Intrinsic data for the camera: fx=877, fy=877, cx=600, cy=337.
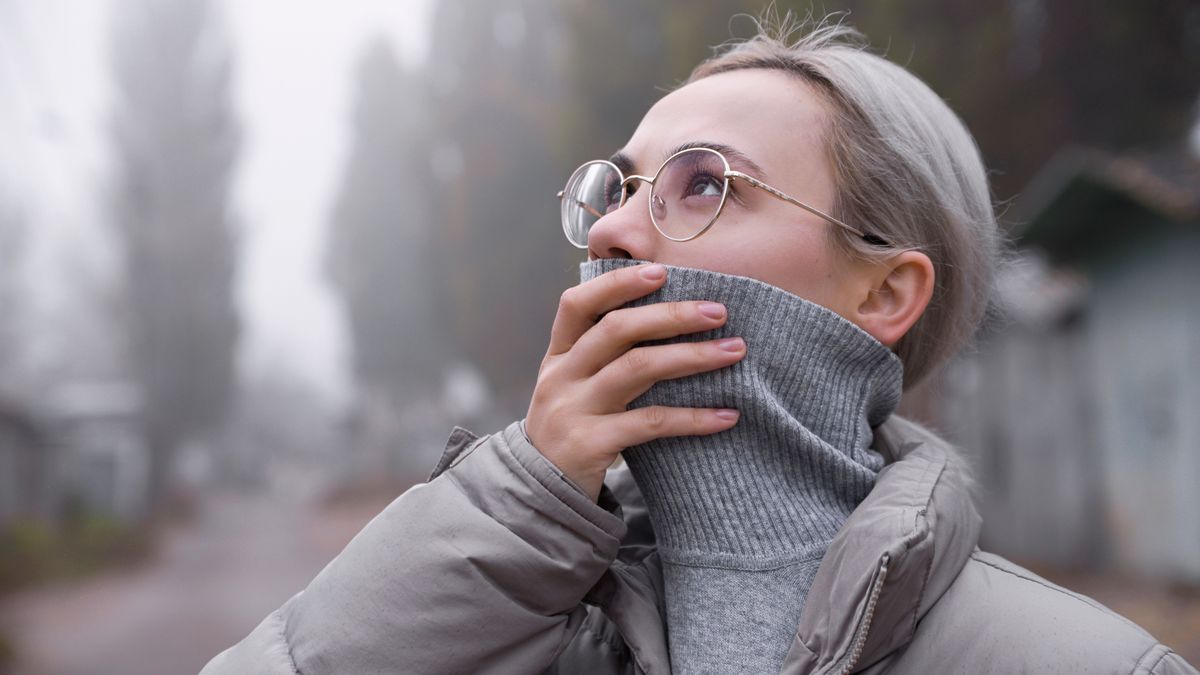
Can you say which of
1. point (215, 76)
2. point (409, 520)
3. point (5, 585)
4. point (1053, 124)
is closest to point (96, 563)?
point (5, 585)

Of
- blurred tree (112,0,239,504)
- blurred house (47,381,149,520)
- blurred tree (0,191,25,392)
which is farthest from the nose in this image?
blurred tree (112,0,239,504)

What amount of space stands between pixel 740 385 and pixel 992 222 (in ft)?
1.80

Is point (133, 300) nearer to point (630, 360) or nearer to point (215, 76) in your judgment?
point (215, 76)

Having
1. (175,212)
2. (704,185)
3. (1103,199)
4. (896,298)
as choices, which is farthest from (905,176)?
(175,212)

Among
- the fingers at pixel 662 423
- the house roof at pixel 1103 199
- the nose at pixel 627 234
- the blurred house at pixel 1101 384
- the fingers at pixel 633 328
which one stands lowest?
the blurred house at pixel 1101 384

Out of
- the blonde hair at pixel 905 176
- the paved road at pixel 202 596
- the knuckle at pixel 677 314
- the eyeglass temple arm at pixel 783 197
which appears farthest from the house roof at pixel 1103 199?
the knuckle at pixel 677 314

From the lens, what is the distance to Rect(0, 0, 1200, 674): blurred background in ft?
18.9

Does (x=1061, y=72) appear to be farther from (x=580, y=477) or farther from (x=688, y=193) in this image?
(x=580, y=477)

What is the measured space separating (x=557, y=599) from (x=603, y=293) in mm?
331

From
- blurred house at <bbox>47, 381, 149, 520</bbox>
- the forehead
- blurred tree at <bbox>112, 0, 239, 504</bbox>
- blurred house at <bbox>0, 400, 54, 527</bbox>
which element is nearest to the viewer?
the forehead

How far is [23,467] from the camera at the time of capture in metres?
7.06

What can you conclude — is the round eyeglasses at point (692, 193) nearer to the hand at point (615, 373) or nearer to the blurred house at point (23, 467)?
the hand at point (615, 373)

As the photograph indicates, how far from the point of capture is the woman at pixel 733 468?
90 cm

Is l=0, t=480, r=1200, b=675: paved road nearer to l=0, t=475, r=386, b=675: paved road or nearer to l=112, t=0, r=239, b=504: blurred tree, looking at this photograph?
l=0, t=475, r=386, b=675: paved road
